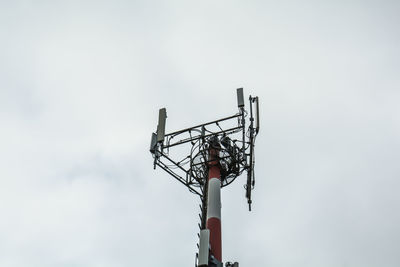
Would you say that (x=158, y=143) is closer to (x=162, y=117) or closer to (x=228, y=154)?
(x=162, y=117)

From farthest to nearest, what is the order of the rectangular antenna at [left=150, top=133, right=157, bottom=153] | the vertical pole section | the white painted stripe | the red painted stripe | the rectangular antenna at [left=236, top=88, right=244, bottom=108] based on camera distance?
1. the rectangular antenna at [left=150, top=133, right=157, bottom=153]
2. the rectangular antenna at [left=236, top=88, right=244, bottom=108]
3. the white painted stripe
4. the vertical pole section
5. the red painted stripe

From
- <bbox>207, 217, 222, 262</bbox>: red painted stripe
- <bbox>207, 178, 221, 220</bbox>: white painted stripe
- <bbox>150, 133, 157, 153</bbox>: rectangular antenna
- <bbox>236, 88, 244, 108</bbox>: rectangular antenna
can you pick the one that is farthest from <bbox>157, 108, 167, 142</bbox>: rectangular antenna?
<bbox>207, 217, 222, 262</bbox>: red painted stripe

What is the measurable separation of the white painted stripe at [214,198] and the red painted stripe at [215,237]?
31 centimetres

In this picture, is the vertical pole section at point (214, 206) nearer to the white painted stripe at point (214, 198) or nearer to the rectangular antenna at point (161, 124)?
the white painted stripe at point (214, 198)

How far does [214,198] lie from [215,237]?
2.27 m

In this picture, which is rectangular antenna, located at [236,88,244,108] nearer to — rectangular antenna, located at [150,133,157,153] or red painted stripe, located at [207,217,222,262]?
rectangular antenna, located at [150,133,157,153]

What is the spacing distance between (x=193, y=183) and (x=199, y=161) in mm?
1476

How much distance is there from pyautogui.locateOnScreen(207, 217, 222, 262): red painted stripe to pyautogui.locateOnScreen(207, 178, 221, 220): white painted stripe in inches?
12.4

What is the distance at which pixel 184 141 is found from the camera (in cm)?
2359

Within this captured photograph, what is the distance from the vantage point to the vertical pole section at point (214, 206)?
18500 millimetres

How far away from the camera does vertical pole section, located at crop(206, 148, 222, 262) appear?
18500mm

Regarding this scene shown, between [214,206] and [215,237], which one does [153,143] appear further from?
[215,237]

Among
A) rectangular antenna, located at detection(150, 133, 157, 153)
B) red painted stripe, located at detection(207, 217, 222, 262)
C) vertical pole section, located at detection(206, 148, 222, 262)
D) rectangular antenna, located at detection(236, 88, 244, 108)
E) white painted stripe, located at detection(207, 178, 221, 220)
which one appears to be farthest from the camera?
rectangular antenna, located at detection(150, 133, 157, 153)

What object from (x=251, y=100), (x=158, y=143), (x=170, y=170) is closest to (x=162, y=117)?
(x=158, y=143)
